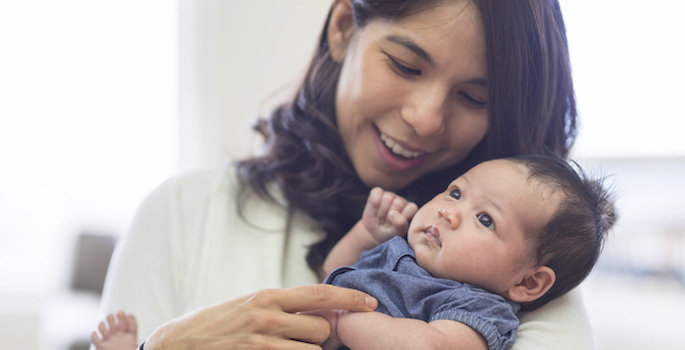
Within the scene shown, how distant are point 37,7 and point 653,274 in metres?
3.84

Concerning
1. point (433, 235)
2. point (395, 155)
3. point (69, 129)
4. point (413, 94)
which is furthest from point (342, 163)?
point (69, 129)

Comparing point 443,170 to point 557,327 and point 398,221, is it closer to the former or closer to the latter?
point 398,221

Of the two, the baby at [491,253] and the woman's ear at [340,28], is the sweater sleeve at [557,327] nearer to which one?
the baby at [491,253]

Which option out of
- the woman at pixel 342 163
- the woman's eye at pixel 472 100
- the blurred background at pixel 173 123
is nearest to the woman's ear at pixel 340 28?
the woman at pixel 342 163

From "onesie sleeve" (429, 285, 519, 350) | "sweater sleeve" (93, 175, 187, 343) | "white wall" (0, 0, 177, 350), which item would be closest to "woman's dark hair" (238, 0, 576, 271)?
"sweater sleeve" (93, 175, 187, 343)

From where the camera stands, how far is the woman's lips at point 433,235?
3.25 feet

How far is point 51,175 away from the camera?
3.40m

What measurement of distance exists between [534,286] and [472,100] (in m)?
0.41

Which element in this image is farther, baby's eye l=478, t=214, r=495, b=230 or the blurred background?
the blurred background

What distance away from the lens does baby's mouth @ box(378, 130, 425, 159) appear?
1228 mm

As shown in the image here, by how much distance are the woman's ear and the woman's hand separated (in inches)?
26.7

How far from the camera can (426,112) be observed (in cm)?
112

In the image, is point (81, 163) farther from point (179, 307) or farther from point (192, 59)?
point (179, 307)

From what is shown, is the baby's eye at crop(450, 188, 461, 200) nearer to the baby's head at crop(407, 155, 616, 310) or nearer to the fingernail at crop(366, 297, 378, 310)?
the baby's head at crop(407, 155, 616, 310)
